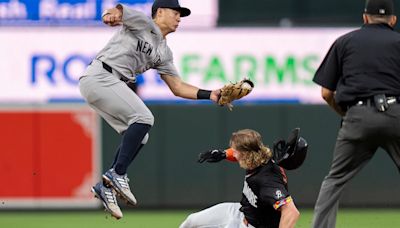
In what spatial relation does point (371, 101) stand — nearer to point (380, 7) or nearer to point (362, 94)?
point (362, 94)

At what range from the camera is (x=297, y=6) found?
1178 cm

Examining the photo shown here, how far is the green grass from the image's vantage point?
33.5ft

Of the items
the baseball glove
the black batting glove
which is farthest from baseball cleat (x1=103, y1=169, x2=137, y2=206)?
the baseball glove

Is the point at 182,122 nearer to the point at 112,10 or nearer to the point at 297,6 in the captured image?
the point at 297,6

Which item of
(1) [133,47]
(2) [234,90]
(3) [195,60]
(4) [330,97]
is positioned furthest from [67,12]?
(4) [330,97]

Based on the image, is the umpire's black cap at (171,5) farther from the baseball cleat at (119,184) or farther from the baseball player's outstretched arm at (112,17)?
the baseball cleat at (119,184)

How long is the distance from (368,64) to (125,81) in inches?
63.9

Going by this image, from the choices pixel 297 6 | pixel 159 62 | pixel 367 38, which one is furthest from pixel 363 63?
pixel 297 6

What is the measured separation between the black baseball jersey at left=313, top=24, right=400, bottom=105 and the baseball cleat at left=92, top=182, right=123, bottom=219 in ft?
5.07

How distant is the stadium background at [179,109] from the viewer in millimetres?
11688

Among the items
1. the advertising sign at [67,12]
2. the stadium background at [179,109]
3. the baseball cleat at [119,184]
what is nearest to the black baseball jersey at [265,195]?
the baseball cleat at [119,184]

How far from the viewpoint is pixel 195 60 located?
11945 millimetres

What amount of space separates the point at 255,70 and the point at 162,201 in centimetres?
165

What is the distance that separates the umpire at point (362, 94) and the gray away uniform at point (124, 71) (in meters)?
1.15
